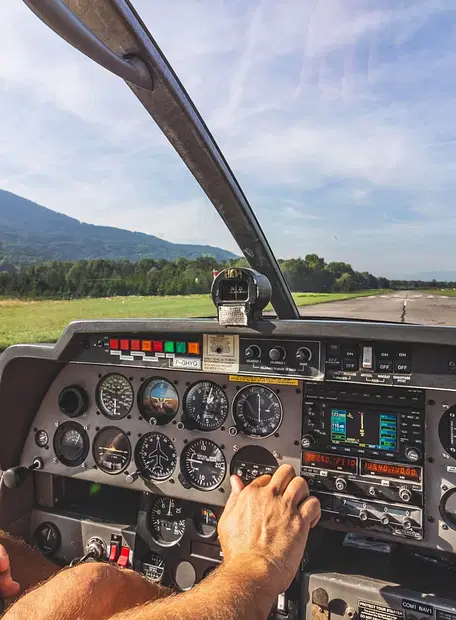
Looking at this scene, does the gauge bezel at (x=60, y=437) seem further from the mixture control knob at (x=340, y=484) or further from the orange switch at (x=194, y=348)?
the mixture control knob at (x=340, y=484)

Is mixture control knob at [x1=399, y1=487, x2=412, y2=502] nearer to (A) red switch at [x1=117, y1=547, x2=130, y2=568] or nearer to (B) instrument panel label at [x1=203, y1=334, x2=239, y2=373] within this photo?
(B) instrument panel label at [x1=203, y1=334, x2=239, y2=373]

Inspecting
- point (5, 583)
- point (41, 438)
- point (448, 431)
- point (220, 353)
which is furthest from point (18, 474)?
point (448, 431)

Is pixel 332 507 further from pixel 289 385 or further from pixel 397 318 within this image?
pixel 397 318

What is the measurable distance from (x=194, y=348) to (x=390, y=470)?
1.07 meters

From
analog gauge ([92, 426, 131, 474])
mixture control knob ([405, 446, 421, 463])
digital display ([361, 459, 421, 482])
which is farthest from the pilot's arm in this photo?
analog gauge ([92, 426, 131, 474])

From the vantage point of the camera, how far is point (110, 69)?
1992 millimetres

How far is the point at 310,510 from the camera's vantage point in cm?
200

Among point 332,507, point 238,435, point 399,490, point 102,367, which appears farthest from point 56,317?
point 399,490

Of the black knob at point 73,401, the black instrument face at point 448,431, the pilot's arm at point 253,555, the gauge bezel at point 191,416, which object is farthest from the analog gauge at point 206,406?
the black instrument face at point 448,431

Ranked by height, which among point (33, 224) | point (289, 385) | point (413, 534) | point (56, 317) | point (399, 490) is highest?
point (33, 224)

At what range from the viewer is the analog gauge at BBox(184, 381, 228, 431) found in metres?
2.70

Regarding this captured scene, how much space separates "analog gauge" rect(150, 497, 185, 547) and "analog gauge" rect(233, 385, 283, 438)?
0.64 meters

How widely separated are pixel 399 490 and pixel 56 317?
2362 mm

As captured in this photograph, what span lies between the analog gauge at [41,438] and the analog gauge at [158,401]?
67 centimetres
